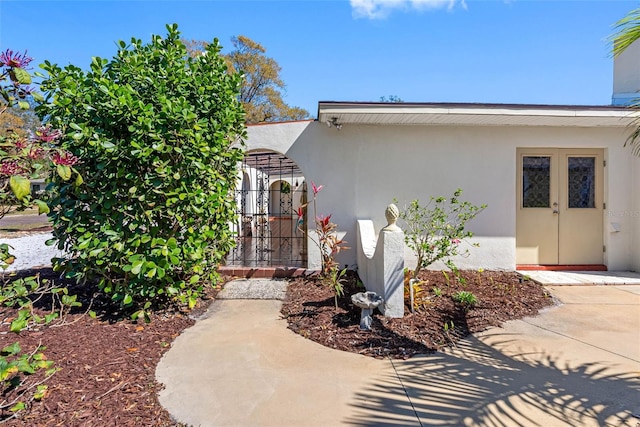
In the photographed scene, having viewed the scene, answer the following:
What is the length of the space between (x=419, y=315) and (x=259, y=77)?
28.0m

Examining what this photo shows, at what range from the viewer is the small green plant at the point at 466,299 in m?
5.02

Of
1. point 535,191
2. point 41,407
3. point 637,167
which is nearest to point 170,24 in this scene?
point 41,407

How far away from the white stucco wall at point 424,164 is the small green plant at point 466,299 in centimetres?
187

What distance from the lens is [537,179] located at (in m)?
7.23

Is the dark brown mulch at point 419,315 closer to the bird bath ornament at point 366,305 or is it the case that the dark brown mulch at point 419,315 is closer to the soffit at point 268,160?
the bird bath ornament at point 366,305

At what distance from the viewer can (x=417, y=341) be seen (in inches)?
155

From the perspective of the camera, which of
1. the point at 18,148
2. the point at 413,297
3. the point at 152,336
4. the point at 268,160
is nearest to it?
the point at 18,148

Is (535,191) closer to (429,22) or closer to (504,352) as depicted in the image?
→ (429,22)

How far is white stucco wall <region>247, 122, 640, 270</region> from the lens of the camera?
6.86 m

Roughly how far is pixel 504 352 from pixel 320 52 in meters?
9.15

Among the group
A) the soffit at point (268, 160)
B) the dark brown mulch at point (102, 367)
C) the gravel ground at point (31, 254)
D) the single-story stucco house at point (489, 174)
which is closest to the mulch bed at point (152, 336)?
the dark brown mulch at point (102, 367)

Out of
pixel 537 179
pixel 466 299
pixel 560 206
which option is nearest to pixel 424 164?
pixel 537 179

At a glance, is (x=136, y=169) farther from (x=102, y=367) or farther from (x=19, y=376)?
(x=19, y=376)

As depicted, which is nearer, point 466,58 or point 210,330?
point 210,330
